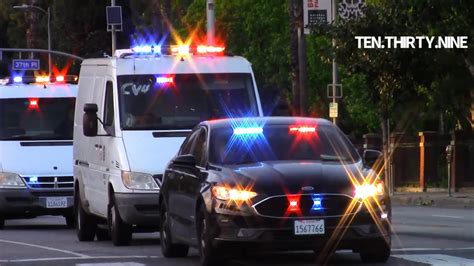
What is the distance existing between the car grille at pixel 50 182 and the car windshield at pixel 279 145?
9.48 meters

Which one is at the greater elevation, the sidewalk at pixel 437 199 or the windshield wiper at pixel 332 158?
the windshield wiper at pixel 332 158

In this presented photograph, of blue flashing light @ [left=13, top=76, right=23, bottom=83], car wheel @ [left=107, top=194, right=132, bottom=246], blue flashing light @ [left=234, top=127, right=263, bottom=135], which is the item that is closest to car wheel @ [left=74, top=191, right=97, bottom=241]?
car wheel @ [left=107, top=194, right=132, bottom=246]

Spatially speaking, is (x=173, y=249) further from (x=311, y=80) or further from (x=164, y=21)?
(x=311, y=80)

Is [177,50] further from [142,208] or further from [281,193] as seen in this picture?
[281,193]

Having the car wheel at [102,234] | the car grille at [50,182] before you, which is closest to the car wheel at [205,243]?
the car wheel at [102,234]

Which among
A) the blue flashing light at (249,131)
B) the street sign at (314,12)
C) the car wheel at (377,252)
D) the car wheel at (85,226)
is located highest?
the street sign at (314,12)

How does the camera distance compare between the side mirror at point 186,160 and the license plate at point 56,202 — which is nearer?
the side mirror at point 186,160

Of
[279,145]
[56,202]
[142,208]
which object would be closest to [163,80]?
[142,208]

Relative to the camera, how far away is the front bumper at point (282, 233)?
39.6 feet

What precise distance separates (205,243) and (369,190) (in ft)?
5.83

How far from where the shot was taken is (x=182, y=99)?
696 inches

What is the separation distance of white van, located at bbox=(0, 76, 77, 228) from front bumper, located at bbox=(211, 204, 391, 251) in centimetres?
1085

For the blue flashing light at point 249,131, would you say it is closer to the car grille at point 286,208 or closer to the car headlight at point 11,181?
the car grille at point 286,208

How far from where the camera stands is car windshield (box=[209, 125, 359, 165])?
13250 mm
